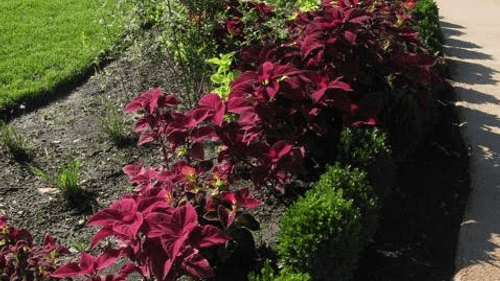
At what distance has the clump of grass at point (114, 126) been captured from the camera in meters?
4.16

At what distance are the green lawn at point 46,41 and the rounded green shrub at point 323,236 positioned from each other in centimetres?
258

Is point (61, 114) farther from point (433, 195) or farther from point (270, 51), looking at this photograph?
point (433, 195)

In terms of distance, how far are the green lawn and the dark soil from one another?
1.47 ft

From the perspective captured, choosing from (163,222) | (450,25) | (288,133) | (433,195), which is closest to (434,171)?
(433,195)

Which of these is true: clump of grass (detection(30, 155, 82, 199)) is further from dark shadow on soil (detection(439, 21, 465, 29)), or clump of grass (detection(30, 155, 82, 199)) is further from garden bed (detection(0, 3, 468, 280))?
dark shadow on soil (detection(439, 21, 465, 29))

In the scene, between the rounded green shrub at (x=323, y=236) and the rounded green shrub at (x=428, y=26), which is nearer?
the rounded green shrub at (x=323, y=236)

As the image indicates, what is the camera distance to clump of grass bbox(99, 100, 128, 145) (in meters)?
4.16

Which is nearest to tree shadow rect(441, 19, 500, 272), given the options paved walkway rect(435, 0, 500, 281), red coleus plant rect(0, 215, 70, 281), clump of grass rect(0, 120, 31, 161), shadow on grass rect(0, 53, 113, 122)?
paved walkway rect(435, 0, 500, 281)

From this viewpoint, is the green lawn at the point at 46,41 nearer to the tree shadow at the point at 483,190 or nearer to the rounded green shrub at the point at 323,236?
the rounded green shrub at the point at 323,236

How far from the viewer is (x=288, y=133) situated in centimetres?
318

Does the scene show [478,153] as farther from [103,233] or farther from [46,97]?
[46,97]

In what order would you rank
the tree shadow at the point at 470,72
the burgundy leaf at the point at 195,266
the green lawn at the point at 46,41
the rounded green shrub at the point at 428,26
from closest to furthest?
the burgundy leaf at the point at 195,266
the rounded green shrub at the point at 428,26
the green lawn at the point at 46,41
the tree shadow at the point at 470,72

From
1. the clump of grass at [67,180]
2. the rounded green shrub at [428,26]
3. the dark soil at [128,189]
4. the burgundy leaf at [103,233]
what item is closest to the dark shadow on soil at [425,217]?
the dark soil at [128,189]

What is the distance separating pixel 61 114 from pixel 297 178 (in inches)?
83.8
